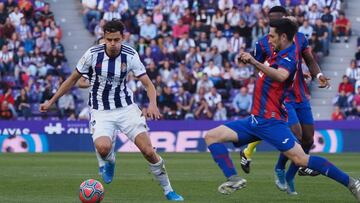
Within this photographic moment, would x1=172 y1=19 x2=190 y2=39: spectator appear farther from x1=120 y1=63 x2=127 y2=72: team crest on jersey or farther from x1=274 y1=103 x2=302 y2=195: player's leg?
x1=120 y1=63 x2=127 y2=72: team crest on jersey

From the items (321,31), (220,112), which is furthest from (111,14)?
(321,31)

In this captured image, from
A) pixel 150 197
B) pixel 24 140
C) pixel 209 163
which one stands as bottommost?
pixel 24 140

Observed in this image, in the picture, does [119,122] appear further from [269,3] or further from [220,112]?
[269,3]

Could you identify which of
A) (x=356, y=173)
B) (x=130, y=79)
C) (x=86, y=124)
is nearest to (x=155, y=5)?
(x=130, y=79)

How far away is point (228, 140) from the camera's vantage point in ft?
39.2

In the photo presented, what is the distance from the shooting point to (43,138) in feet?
96.5

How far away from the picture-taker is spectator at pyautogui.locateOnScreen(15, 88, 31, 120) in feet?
101

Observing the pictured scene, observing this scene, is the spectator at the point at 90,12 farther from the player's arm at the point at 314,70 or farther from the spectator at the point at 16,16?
the player's arm at the point at 314,70

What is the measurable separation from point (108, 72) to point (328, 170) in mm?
3328

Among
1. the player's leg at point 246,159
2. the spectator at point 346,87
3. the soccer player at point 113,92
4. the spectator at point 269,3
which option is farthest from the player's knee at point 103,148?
the spectator at point 269,3

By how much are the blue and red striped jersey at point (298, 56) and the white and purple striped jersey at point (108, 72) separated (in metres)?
1.62

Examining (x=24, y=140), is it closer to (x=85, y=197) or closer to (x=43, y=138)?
(x=43, y=138)

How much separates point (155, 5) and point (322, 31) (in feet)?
19.8

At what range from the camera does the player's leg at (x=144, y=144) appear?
494 inches
